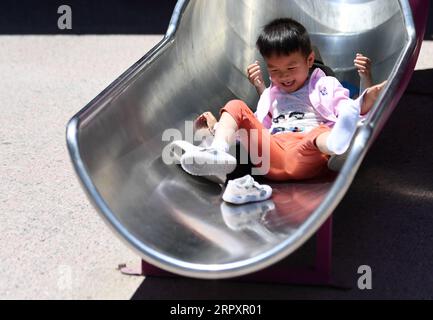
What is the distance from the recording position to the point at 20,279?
139 inches

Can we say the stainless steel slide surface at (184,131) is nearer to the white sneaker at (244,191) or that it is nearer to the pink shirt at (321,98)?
the white sneaker at (244,191)

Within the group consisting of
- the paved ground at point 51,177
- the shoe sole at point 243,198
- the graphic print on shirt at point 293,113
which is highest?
the graphic print on shirt at point 293,113

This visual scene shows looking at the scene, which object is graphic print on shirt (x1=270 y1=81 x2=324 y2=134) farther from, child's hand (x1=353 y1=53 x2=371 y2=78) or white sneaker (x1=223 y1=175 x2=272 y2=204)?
white sneaker (x1=223 y1=175 x2=272 y2=204)

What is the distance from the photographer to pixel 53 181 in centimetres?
447

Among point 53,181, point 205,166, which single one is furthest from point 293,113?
point 53,181

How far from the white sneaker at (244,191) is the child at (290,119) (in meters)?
0.11

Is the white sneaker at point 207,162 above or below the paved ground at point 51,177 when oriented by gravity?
above

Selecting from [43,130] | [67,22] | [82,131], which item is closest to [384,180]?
[82,131]

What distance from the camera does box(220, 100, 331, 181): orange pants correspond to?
142 inches

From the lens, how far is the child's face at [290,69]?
3.89 meters

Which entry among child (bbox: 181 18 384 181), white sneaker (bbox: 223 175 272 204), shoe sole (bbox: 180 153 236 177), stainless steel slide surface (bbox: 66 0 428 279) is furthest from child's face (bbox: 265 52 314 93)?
white sneaker (bbox: 223 175 272 204)

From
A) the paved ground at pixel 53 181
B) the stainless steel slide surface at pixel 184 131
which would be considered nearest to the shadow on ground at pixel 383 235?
the paved ground at pixel 53 181

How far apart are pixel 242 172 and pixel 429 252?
87 centimetres

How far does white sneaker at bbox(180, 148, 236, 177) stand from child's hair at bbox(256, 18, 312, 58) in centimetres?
62
